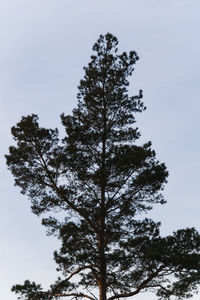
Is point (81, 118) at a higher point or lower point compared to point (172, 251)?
higher

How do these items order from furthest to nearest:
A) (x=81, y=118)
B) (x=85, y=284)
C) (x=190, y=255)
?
(x=81, y=118), (x=85, y=284), (x=190, y=255)

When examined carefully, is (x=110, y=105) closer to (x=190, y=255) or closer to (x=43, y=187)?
(x=43, y=187)

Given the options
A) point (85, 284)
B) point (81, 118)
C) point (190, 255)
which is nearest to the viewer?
point (190, 255)

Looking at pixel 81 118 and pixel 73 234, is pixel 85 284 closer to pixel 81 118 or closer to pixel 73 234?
pixel 73 234

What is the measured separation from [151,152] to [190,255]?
4365mm

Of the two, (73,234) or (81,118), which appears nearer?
(73,234)

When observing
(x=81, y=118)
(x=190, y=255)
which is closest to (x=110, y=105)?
(x=81, y=118)

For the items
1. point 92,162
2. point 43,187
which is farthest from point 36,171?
point 92,162

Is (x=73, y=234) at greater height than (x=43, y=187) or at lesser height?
lesser

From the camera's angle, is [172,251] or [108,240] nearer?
[172,251]

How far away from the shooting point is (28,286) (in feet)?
66.2

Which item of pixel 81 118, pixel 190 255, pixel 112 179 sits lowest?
pixel 190 255

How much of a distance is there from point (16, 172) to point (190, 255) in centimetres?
792

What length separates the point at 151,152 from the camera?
20.3 metres
